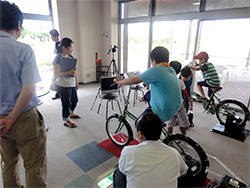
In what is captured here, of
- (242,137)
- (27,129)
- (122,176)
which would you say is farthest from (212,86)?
(27,129)

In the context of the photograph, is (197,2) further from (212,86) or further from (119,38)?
(119,38)

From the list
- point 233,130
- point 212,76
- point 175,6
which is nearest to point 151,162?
point 233,130

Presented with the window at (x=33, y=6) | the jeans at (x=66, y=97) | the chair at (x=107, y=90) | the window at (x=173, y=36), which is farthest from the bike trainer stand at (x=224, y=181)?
the window at (x=33, y=6)

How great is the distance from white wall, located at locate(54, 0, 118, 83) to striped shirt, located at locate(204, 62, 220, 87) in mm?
3712

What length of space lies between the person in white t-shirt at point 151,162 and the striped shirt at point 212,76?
256cm

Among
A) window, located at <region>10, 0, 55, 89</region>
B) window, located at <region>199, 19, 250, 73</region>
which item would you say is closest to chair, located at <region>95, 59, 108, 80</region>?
window, located at <region>10, 0, 55, 89</region>

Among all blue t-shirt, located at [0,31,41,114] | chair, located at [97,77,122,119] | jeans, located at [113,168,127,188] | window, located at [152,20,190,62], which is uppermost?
window, located at [152,20,190,62]

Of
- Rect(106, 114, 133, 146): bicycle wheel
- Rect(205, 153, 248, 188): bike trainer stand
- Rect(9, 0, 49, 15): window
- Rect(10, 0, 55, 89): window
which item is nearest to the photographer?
Rect(205, 153, 248, 188): bike trainer stand

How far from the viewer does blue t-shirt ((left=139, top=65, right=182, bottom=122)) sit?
64.8 inches

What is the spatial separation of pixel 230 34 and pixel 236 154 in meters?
2.76

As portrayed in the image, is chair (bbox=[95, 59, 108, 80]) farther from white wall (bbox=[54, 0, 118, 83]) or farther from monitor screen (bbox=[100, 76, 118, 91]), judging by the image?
monitor screen (bbox=[100, 76, 118, 91])

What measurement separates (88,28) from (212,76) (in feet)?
14.0

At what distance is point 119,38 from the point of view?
20.1ft

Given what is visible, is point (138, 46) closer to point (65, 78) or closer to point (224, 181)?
point (65, 78)
